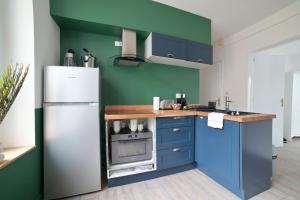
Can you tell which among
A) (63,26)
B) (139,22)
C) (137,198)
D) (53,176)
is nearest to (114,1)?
(139,22)

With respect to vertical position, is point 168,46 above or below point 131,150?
above

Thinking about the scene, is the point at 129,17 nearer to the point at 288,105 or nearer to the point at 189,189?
the point at 189,189

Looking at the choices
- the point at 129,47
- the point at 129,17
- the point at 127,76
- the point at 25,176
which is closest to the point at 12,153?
the point at 25,176

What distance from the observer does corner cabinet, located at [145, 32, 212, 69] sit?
2.04 m

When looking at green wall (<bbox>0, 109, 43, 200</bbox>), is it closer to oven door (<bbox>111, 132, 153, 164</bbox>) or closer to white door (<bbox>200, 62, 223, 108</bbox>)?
oven door (<bbox>111, 132, 153, 164</bbox>)

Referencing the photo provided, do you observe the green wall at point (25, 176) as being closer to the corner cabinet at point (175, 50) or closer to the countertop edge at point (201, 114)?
the countertop edge at point (201, 114)

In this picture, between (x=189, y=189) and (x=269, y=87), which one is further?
(x=269, y=87)

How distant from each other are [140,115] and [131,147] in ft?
1.47

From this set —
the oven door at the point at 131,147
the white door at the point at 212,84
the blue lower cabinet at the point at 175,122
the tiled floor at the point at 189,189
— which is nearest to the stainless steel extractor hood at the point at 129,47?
the blue lower cabinet at the point at 175,122

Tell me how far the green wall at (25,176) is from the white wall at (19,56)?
83 millimetres

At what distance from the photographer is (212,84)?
3.87 metres

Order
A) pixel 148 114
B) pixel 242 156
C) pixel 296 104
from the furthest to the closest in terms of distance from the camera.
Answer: pixel 296 104 < pixel 148 114 < pixel 242 156

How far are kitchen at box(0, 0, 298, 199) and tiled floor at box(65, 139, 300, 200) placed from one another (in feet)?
0.05

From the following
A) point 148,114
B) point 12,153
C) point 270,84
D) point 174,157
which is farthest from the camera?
point 270,84
